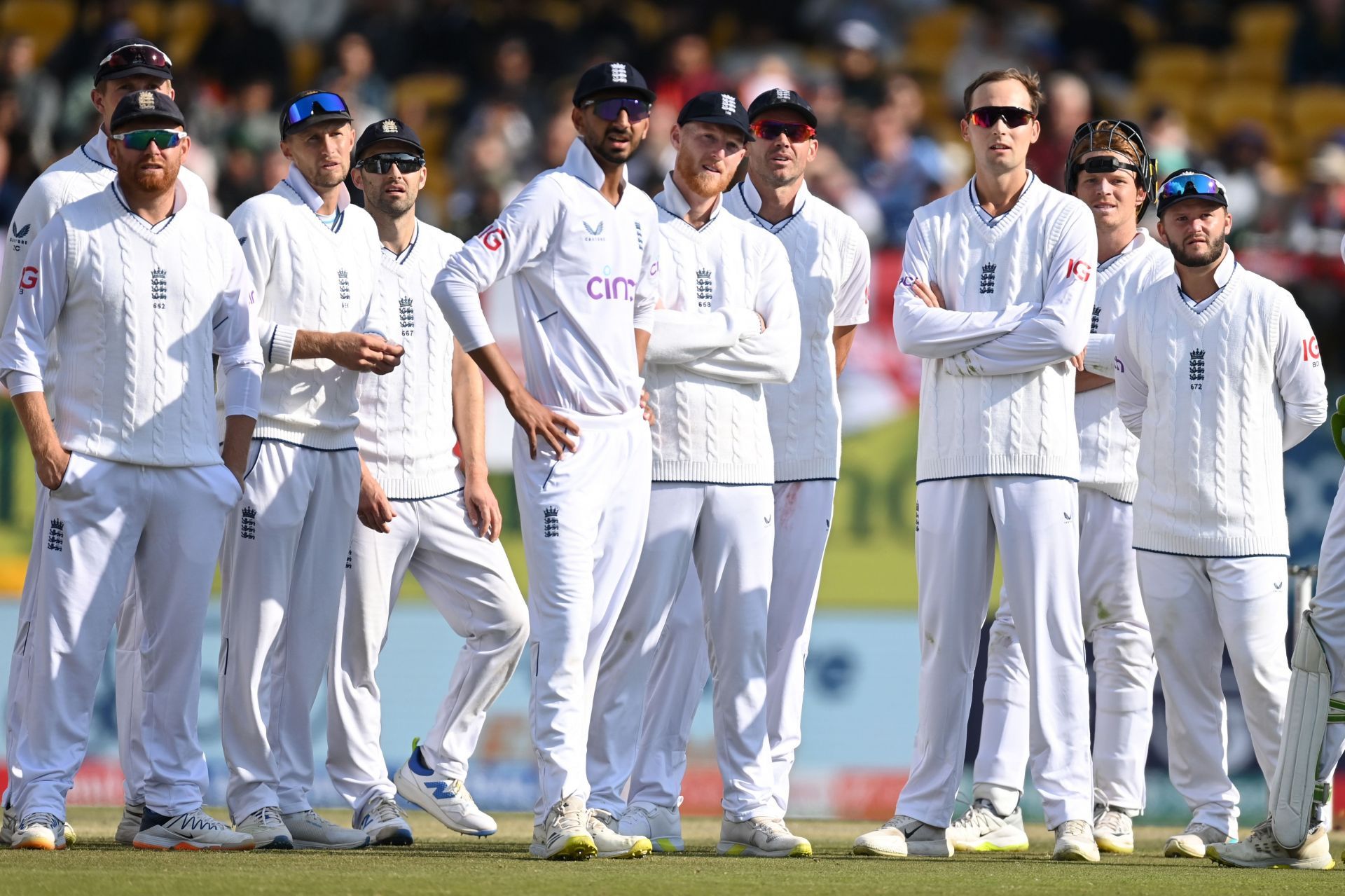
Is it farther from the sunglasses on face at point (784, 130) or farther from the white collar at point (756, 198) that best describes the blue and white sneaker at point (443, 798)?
the sunglasses on face at point (784, 130)

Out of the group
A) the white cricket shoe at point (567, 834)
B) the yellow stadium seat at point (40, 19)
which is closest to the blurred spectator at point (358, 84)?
the yellow stadium seat at point (40, 19)

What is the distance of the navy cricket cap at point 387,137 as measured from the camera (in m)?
7.65

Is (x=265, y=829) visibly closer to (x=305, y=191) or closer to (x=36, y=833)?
(x=36, y=833)

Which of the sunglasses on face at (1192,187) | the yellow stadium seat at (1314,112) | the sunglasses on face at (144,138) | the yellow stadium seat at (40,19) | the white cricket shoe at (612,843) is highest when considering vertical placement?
the yellow stadium seat at (40,19)

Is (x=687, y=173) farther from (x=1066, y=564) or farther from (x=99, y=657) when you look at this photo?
(x=99, y=657)

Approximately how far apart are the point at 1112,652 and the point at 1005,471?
153cm

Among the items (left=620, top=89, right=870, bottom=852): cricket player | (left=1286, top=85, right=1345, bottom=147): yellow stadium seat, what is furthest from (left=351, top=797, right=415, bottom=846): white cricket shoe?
(left=1286, top=85, right=1345, bottom=147): yellow stadium seat

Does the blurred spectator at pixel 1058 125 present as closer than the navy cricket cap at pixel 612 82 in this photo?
No

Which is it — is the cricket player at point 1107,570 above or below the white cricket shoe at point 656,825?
above

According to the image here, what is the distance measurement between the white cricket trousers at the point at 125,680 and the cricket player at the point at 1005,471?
2.62 metres

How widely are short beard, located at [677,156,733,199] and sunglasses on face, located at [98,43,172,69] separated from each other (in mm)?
2088

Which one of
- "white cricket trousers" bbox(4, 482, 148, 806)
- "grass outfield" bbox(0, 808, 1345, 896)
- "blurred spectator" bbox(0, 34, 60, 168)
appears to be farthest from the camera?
"blurred spectator" bbox(0, 34, 60, 168)

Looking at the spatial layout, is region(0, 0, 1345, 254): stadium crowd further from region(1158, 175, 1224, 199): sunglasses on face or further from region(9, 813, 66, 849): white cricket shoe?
region(9, 813, 66, 849): white cricket shoe

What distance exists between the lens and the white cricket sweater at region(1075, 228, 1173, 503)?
786cm
